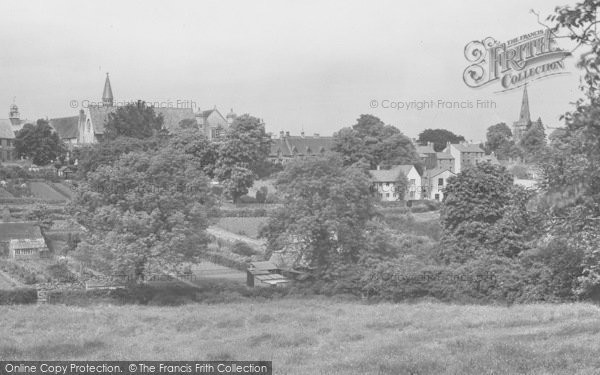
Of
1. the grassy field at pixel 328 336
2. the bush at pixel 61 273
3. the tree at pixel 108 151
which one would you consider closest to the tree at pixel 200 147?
the tree at pixel 108 151

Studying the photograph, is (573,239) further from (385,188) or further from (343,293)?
(385,188)

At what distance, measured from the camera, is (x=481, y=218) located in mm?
40750

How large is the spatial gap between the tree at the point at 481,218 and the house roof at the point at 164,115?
66949mm

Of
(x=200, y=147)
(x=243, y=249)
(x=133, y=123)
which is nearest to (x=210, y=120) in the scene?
(x=133, y=123)

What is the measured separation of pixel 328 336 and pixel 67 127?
352 feet

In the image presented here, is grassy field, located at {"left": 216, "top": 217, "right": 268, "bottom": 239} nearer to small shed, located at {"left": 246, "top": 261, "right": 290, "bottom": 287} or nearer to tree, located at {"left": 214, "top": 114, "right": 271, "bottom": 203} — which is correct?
tree, located at {"left": 214, "top": 114, "right": 271, "bottom": 203}

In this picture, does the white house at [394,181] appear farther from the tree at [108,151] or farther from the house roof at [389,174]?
the tree at [108,151]

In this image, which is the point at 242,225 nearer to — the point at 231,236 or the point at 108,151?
the point at 231,236

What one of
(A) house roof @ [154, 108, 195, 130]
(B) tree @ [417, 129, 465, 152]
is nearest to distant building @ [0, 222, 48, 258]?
(A) house roof @ [154, 108, 195, 130]

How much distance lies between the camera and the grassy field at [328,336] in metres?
15.4

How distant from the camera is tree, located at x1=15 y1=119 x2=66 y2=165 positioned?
95.5m

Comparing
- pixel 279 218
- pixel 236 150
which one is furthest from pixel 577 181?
pixel 236 150

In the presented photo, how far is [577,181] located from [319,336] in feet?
46.5

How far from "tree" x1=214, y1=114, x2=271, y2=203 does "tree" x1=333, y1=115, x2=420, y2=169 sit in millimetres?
13582
